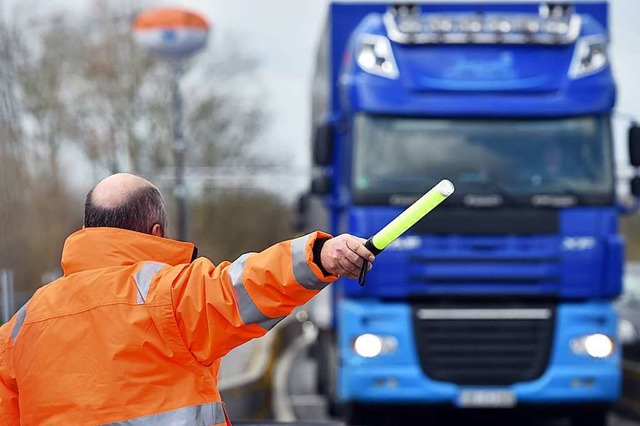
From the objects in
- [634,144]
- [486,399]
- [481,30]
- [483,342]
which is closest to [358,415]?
[486,399]

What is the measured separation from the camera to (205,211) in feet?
133

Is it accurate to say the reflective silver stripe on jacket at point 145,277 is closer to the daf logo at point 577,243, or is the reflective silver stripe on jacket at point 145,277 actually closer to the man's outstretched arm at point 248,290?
the man's outstretched arm at point 248,290

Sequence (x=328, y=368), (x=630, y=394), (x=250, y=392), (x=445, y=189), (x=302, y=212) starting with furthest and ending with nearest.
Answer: (x=302, y=212)
(x=630, y=394)
(x=250, y=392)
(x=328, y=368)
(x=445, y=189)

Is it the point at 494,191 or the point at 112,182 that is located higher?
the point at 112,182

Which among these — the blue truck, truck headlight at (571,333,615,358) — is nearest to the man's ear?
the blue truck

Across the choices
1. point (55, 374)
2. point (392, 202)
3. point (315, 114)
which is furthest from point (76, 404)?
point (315, 114)

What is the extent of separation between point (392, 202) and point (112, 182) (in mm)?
6624

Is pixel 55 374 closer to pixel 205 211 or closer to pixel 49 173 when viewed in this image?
pixel 49 173

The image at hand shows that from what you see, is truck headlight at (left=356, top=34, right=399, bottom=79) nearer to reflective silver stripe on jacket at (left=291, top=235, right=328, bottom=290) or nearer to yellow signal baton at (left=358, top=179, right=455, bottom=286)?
reflective silver stripe on jacket at (left=291, top=235, right=328, bottom=290)

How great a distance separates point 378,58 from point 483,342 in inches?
97.8

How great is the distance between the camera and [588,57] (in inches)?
414

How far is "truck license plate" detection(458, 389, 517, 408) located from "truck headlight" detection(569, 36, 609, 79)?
8.73 feet

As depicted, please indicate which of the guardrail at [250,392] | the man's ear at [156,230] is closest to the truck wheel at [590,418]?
the guardrail at [250,392]

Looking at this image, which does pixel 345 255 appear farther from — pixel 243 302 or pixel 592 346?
pixel 592 346
